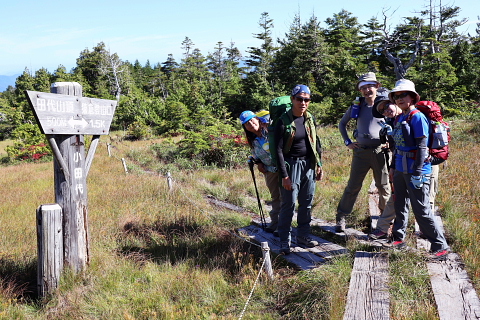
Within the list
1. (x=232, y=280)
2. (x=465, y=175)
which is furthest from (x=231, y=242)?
(x=465, y=175)

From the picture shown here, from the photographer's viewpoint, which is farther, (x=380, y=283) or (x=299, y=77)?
(x=299, y=77)

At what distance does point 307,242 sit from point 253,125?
1.65 metres

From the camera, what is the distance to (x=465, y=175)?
643cm

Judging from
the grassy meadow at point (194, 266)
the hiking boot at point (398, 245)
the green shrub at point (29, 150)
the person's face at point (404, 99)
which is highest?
the person's face at point (404, 99)

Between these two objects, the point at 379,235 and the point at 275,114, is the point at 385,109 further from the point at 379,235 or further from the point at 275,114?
the point at 379,235

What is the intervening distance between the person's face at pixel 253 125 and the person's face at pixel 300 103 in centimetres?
62

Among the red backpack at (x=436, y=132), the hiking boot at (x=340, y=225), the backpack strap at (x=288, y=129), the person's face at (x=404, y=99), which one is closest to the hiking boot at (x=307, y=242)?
the hiking boot at (x=340, y=225)

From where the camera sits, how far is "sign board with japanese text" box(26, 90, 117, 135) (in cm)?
331

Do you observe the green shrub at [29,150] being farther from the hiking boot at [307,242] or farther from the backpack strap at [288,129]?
the backpack strap at [288,129]

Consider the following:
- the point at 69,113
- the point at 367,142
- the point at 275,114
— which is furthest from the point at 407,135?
the point at 69,113

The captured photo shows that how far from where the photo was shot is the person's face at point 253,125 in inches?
169

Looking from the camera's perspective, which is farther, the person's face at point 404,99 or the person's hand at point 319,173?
the person's hand at point 319,173

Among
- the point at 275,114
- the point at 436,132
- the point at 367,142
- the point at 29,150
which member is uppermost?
the point at 275,114

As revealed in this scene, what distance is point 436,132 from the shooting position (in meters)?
3.46
